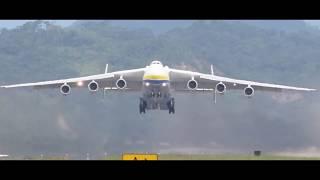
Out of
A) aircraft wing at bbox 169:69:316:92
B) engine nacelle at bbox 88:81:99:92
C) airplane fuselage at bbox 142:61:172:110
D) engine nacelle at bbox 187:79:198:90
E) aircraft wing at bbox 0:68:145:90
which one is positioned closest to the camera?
airplane fuselage at bbox 142:61:172:110

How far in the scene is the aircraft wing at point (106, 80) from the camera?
73.8ft

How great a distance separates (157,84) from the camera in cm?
2111

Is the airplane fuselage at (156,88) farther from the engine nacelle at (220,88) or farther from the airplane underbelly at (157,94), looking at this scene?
the engine nacelle at (220,88)

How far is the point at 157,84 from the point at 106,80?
2499 mm

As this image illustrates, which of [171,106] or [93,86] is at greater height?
[93,86]

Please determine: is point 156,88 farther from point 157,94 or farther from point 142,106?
point 142,106

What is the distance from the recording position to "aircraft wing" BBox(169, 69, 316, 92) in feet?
74.4

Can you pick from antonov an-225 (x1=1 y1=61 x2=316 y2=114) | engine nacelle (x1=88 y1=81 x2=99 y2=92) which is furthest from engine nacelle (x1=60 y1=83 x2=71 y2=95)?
engine nacelle (x1=88 y1=81 x2=99 y2=92)

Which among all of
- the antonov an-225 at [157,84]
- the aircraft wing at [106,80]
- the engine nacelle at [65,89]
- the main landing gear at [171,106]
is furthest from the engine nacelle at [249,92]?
the engine nacelle at [65,89]

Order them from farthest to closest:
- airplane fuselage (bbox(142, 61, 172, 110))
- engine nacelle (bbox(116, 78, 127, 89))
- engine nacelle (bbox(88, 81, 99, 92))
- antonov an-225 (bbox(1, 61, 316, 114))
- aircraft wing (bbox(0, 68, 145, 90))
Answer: aircraft wing (bbox(0, 68, 145, 90)), engine nacelle (bbox(116, 78, 127, 89)), engine nacelle (bbox(88, 81, 99, 92)), antonov an-225 (bbox(1, 61, 316, 114)), airplane fuselage (bbox(142, 61, 172, 110))

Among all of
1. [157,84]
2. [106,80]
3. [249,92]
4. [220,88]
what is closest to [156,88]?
[157,84]

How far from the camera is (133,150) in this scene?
19641mm

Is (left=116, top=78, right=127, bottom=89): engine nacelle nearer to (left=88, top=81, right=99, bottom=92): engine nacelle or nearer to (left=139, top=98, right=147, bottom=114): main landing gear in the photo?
(left=88, top=81, right=99, bottom=92): engine nacelle

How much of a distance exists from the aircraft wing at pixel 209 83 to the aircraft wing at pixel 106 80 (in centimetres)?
104
